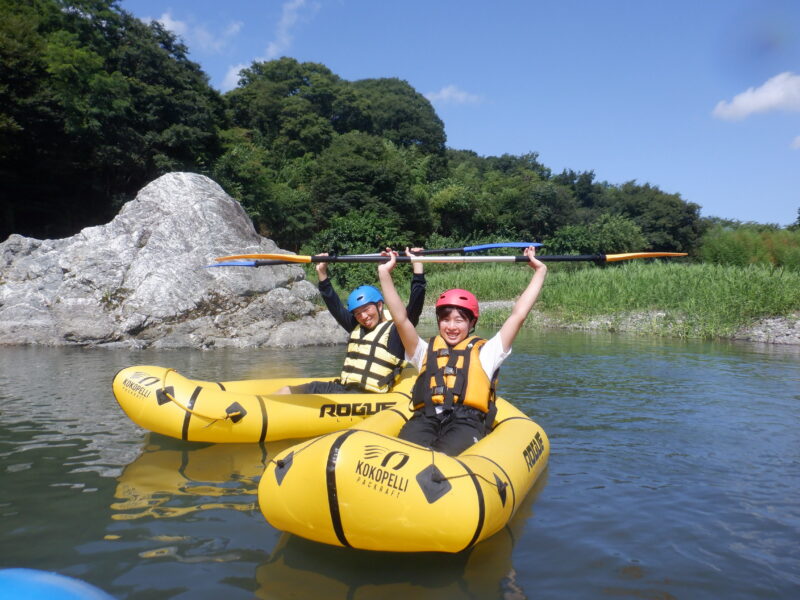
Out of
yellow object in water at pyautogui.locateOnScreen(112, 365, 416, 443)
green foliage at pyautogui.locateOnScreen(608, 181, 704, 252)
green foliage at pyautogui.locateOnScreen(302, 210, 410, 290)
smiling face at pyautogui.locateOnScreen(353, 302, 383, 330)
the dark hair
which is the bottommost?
yellow object in water at pyautogui.locateOnScreen(112, 365, 416, 443)

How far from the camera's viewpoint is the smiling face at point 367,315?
490cm

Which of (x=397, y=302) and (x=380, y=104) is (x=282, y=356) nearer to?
(x=397, y=302)

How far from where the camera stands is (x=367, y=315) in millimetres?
4902

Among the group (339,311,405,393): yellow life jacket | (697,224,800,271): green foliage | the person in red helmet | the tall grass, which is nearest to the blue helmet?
(339,311,405,393): yellow life jacket

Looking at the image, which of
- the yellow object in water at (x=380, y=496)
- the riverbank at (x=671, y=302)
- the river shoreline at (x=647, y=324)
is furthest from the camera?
the riverbank at (x=671, y=302)

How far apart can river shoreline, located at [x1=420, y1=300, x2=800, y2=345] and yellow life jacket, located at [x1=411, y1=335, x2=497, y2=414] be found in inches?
342

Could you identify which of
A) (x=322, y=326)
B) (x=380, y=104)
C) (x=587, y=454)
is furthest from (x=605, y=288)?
(x=380, y=104)

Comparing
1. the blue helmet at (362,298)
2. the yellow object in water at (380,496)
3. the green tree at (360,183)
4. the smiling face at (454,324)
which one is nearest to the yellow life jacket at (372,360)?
the blue helmet at (362,298)

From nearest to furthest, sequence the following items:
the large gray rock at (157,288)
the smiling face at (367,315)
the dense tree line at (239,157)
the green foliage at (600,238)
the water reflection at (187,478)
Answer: the water reflection at (187,478) → the smiling face at (367,315) → the large gray rock at (157,288) → the dense tree line at (239,157) → the green foliage at (600,238)

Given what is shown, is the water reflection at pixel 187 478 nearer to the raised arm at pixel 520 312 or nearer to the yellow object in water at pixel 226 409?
the yellow object in water at pixel 226 409

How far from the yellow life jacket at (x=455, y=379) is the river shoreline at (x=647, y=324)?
8.67m

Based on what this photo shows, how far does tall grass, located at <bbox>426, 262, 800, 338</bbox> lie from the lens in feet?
37.1

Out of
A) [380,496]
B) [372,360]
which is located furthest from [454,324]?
[372,360]

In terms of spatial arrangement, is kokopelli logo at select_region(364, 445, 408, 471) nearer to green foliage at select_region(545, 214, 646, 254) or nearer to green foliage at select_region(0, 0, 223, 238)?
green foliage at select_region(0, 0, 223, 238)
